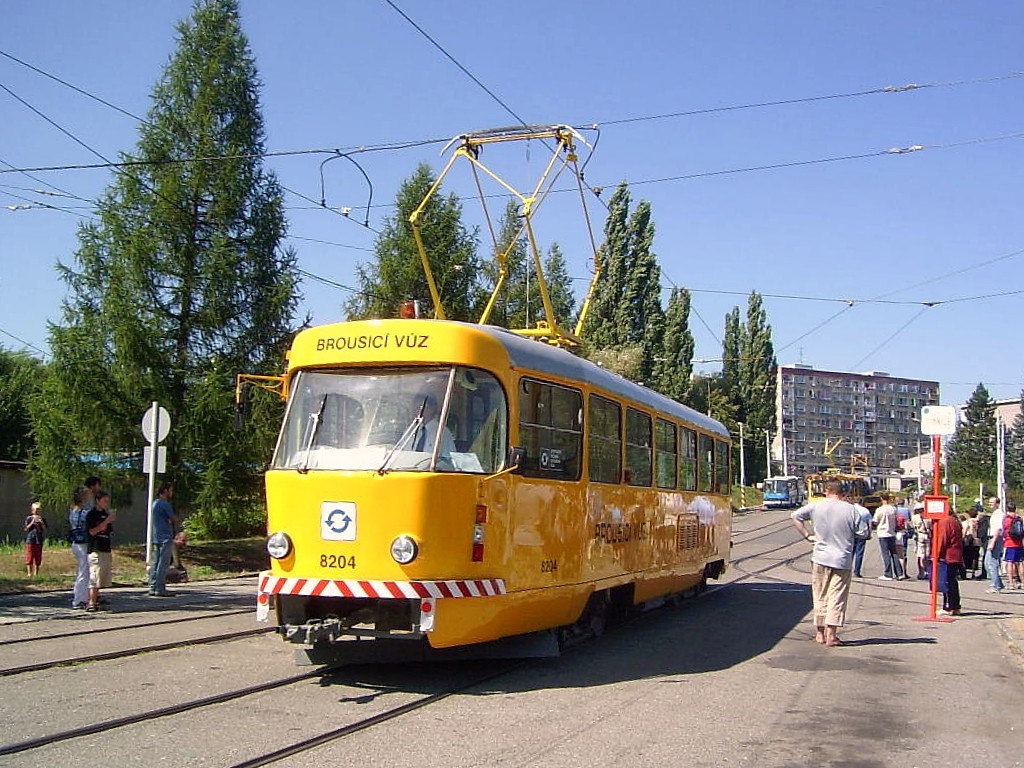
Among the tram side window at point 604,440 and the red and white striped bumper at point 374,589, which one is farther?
the tram side window at point 604,440

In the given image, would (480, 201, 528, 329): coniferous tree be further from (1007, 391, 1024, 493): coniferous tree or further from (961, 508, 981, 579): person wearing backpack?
(1007, 391, 1024, 493): coniferous tree

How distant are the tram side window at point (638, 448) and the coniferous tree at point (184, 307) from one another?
46.4 feet

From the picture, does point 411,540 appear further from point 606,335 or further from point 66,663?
point 606,335

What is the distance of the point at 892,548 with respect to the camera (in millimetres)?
21344

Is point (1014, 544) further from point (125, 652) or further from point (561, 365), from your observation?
point (125, 652)

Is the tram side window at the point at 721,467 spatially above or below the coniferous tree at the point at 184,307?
below

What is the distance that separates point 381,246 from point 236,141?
1641 centimetres

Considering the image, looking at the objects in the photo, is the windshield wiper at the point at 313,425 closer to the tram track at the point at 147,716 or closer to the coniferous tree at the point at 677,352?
the tram track at the point at 147,716

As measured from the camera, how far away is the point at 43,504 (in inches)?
1017

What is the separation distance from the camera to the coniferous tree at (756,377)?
251 feet

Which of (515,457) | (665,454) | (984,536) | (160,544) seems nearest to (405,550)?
(515,457)

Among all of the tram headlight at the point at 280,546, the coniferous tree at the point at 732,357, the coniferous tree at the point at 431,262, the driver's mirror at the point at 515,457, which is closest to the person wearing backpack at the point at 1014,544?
the driver's mirror at the point at 515,457

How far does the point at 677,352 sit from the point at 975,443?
60148mm

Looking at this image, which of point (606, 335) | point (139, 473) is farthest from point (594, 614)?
point (606, 335)
